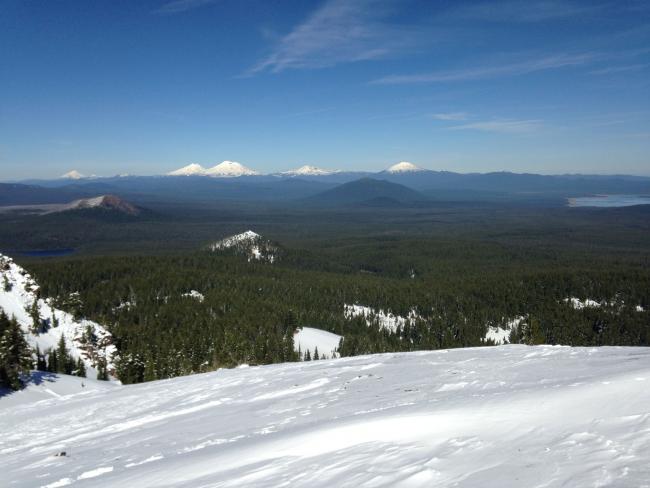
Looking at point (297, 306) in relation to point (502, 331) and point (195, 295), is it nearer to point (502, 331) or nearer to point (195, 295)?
point (195, 295)

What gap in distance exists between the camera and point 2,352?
119 feet

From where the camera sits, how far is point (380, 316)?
124375 millimetres

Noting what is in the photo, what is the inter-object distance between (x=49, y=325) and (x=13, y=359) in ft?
118

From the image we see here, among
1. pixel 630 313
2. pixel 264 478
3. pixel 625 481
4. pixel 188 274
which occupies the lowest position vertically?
pixel 630 313

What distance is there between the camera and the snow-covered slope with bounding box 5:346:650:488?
847 cm

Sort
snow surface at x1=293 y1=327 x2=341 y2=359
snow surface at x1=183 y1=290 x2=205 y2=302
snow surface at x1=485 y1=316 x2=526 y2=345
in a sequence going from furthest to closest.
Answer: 1. snow surface at x1=485 y1=316 x2=526 y2=345
2. snow surface at x1=183 y1=290 x2=205 y2=302
3. snow surface at x1=293 y1=327 x2=341 y2=359

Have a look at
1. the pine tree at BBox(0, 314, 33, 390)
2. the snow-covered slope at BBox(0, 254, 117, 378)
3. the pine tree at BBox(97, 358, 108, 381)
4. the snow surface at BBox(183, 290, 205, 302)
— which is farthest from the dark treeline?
the pine tree at BBox(0, 314, 33, 390)

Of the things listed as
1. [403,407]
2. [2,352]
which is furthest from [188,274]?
[403,407]

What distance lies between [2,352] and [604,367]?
149 feet

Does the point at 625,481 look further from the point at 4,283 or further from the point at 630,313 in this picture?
the point at 630,313

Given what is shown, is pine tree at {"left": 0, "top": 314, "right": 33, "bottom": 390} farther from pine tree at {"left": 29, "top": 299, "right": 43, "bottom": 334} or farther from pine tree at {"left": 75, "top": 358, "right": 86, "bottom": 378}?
pine tree at {"left": 29, "top": 299, "right": 43, "bottom": 334}

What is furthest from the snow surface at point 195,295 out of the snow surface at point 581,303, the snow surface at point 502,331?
the snow surface at point 581,303

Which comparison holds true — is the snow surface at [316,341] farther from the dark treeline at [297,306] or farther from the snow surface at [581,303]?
the snow surface at [581,303]

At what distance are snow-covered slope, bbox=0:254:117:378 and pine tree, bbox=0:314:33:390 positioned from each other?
20690 mm
